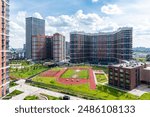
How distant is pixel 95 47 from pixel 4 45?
1633 inches

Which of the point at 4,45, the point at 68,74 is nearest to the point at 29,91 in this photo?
the point at 4,45

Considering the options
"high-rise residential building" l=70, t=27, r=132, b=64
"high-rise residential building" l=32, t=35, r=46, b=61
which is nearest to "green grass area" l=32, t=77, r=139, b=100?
"high-rise residential building" l=70, t=27, r=132, b=64

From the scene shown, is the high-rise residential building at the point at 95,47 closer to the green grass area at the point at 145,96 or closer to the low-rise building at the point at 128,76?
the low-rise building at the point at 128,76

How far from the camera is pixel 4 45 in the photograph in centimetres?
2223

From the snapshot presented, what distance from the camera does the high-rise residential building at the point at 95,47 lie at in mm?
55162

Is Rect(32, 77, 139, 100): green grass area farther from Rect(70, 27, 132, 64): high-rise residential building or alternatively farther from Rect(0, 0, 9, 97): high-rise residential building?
Rect(70, 27, 132, 64): high-rise residential building

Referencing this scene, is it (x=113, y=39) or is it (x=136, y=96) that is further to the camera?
(x=113, y=39)

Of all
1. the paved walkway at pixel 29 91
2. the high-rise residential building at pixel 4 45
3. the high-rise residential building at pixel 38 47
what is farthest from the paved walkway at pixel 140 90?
the high-rise residential building at pixel 38 47

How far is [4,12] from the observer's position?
22094mm

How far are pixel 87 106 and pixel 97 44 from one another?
55.3 meters

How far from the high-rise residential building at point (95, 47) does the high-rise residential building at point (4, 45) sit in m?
33.9

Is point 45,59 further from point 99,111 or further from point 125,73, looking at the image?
point 99,111

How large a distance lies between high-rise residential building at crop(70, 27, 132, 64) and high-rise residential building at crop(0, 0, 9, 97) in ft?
111

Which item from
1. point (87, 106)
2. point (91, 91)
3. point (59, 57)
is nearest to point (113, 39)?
point (59, 57)
